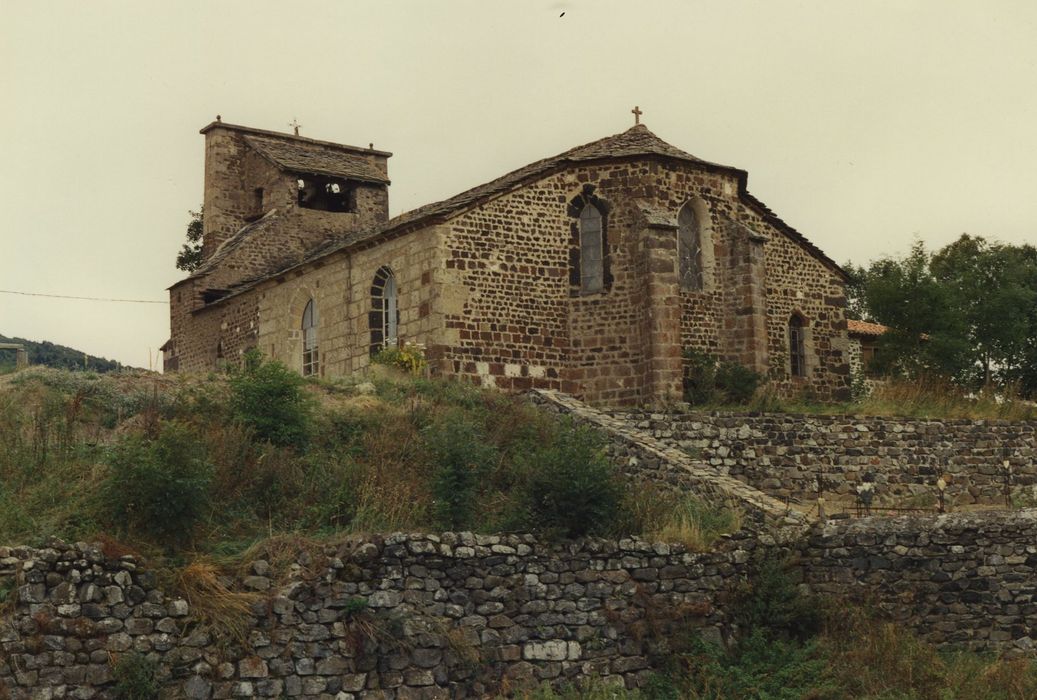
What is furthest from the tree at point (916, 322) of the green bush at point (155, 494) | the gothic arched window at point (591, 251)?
the green bush at point (155, 494)

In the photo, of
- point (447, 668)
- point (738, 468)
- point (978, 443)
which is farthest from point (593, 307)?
point (447, 668)

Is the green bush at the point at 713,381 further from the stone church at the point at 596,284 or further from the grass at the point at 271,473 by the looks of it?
the grass at the point at 271,473

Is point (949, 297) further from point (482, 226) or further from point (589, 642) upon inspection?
point (589, 642)

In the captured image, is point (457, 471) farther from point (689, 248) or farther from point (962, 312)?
point (962, 312)

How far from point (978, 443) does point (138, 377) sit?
16386mm

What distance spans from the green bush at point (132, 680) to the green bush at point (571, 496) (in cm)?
546

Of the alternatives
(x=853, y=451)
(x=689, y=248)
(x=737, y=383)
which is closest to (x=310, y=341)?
(x=689, y=248)

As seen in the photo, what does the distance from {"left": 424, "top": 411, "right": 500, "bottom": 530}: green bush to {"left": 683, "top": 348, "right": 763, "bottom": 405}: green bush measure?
10083 mm

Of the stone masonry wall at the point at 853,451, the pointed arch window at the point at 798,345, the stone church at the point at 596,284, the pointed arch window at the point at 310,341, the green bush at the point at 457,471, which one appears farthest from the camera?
the pointed arch window at the point at 310,341

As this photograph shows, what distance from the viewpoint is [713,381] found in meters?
29.4

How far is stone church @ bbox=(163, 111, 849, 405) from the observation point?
29.2 metres

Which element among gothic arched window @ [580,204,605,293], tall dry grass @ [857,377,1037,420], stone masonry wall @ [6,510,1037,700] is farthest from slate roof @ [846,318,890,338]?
stone masonry wall @ [6,510,1037,700]

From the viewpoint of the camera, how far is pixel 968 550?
58.9ft

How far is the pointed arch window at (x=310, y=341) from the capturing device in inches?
1357
